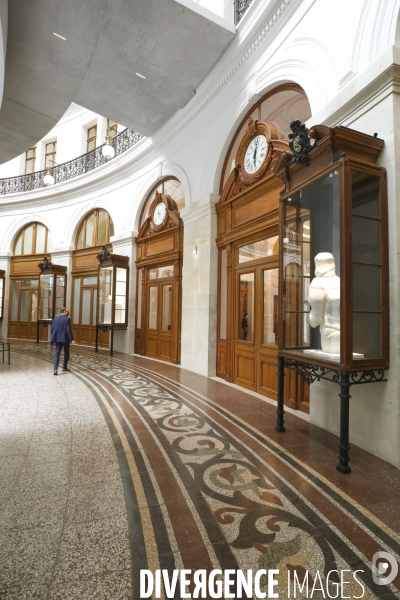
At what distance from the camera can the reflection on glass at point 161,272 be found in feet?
29.7

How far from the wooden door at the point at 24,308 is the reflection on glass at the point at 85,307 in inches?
118

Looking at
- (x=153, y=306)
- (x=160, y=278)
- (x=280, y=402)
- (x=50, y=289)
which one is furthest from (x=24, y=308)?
(x=280, y=402)

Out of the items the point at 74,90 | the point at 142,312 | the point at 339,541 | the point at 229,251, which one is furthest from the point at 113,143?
the point at 339,541

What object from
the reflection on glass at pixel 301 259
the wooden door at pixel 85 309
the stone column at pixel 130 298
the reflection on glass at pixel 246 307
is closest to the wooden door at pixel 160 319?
the stone column at pixel 130 298

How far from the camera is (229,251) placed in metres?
6.77

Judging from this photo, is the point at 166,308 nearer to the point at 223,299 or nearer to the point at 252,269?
the point at 223,299

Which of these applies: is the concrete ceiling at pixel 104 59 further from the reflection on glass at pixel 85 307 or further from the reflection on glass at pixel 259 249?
the reflection on glass at pixel 85 307

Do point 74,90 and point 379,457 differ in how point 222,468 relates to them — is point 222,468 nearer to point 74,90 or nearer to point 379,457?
point 379,457

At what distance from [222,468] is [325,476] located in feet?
2.97

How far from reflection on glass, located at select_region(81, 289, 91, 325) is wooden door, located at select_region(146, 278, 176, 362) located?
12.2ft

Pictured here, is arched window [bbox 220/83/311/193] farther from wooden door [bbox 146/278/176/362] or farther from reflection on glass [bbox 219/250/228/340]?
wooden door [bbox 146/278/176/362]

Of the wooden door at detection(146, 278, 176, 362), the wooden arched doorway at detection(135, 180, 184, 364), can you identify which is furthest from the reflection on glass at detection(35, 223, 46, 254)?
the wooden door at detection(146, 278, 176, 362)

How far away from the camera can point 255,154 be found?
235 inches

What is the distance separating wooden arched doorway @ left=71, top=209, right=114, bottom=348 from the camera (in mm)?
12217
